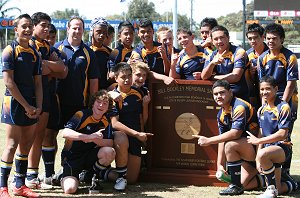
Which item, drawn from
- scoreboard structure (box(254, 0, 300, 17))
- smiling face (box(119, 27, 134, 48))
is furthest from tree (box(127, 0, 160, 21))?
smiling face (box(119, 27, 134, 48))

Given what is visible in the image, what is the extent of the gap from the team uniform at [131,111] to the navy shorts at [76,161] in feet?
1.65

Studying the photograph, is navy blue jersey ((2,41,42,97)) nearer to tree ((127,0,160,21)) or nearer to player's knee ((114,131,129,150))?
player's knee ((114,131,129,150))

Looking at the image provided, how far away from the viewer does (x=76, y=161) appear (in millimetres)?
6941

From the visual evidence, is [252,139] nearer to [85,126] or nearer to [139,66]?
[139,66]

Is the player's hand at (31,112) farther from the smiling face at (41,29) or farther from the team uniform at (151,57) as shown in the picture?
the team uniform at (151,57)

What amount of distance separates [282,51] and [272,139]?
1265 mm

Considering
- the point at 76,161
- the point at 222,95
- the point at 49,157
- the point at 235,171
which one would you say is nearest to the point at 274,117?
the point at 222,95

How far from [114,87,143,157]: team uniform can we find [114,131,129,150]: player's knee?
166 mm

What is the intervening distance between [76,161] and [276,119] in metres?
2.32

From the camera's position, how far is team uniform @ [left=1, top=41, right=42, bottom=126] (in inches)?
243

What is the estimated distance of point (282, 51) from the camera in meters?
7.06

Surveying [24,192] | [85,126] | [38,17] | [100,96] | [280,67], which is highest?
[38,17]

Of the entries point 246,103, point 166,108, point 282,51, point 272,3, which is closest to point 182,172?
point 166,108

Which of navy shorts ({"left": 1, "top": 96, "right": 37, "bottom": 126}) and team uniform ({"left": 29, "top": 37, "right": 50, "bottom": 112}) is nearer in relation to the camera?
navy shorts ({"left": 1, "top": 96, "right": 37, "bottom": 126})
